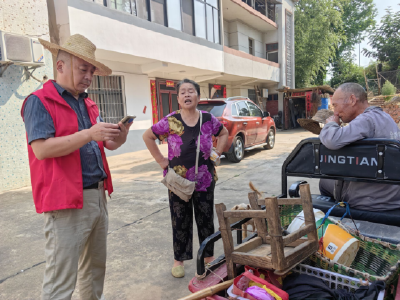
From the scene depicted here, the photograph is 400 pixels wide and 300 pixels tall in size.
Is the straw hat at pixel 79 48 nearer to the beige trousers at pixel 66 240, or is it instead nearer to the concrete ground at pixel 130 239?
the beige trousers at pixel 66 240

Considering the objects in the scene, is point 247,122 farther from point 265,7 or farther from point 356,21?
point 356,21

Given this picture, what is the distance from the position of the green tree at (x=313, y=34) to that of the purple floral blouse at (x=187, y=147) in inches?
921

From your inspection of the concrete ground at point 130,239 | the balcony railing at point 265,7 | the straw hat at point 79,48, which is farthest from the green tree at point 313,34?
the straw hat at point 79,48

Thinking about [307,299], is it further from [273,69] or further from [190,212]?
[273,69]

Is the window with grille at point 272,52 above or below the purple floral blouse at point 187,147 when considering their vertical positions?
above

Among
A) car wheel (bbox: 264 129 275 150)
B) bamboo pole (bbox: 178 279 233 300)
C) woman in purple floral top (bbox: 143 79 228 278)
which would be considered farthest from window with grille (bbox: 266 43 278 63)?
bamboo pole (bbox: 178 279 233 300)

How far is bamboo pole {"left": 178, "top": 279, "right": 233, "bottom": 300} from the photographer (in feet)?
4.69

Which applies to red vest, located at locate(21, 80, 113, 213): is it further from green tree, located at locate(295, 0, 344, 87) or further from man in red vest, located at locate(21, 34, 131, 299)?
green tree, located at locate(295, 0, 344, 87)

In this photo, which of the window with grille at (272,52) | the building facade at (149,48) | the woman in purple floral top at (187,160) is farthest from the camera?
the window with grille at (272,52)

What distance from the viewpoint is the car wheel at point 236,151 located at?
7.99m

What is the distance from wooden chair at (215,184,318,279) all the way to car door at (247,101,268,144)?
24.3 ft

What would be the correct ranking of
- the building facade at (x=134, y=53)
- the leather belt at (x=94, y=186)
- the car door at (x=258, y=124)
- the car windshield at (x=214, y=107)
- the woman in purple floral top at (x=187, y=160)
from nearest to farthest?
the leather belt at (x=94, y=186), the woman in purple floral top at (x=187, y=160), the building facade at (x=134, y=53), the car windshield at (x=214, y=107), the car door at (x=258, y=124)

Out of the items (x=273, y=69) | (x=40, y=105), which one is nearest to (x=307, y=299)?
(x=40, y=105)

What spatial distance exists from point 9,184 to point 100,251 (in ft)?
16.6
